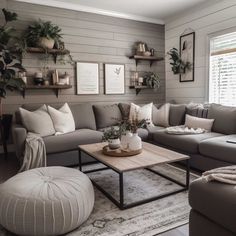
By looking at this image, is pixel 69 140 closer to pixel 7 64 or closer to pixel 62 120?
pixel 62 120

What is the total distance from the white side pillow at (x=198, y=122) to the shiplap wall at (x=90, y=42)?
158 cm

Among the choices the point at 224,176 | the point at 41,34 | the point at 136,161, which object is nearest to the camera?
the point at 224,176

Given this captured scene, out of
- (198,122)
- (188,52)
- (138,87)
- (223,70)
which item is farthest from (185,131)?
(188,52)

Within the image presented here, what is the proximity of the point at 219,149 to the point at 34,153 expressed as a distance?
2.24 m

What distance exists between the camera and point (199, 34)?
4.28 m

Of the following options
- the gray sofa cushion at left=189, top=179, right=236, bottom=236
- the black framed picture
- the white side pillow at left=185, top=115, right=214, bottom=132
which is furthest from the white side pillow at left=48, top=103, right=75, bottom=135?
the black framed picture

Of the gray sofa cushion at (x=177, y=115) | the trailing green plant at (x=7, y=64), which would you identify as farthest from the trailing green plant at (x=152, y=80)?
the trailing green plant at (x=7, y=64)

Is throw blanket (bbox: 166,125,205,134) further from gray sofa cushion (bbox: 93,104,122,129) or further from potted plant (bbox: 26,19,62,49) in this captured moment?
potted plant (bbox: 26,19,62,49)

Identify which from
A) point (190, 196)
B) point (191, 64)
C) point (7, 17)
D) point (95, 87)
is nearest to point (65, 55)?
point (95, 87)

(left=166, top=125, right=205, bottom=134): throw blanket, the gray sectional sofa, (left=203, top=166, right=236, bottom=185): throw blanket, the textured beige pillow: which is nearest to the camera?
(left=203, top=166, right=236, bottom=185): throw blanket

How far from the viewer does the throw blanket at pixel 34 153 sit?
288 cm

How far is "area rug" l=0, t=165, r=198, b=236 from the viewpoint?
181 cm

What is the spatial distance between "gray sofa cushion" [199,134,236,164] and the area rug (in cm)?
45

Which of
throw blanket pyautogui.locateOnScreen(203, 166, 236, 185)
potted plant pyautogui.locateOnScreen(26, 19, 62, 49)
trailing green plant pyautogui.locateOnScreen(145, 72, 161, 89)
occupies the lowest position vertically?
throw blanket pyautogui.locateOnScreen(203, 166, 236, 185)
